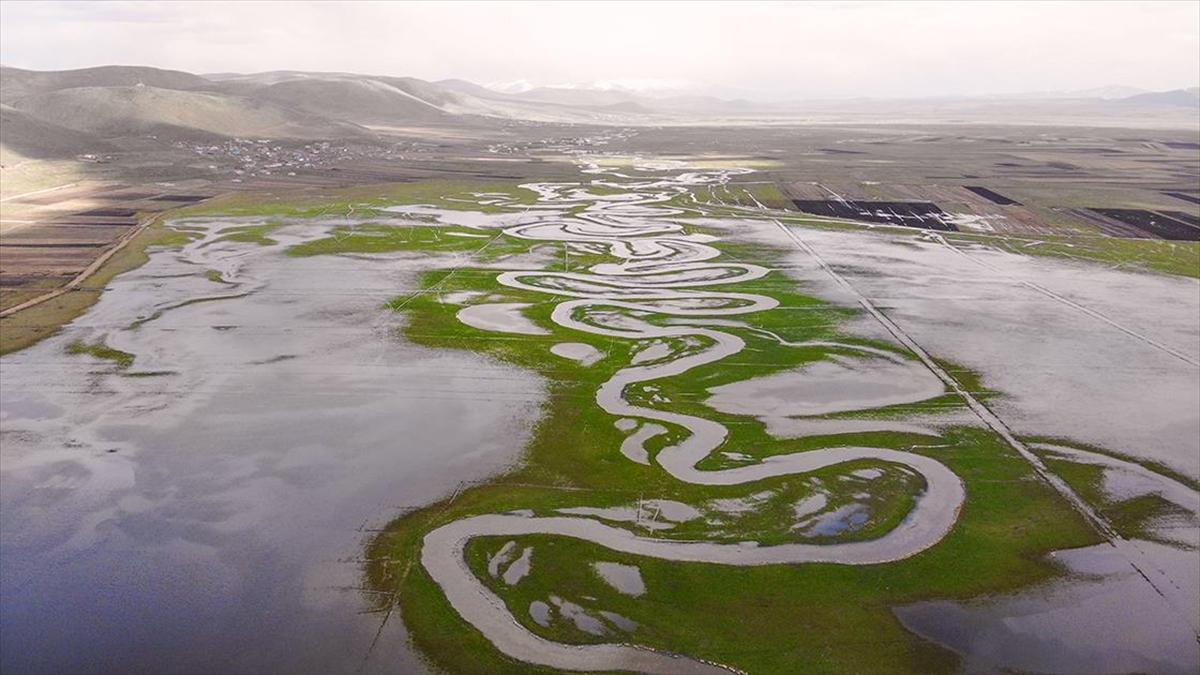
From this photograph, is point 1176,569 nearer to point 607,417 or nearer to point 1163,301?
point 607,417

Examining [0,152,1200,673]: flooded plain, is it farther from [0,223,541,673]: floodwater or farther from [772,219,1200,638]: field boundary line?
[772,219,1200,638]: field boundary line

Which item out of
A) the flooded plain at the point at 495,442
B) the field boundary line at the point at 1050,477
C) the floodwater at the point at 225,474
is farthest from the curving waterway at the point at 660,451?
the floodwater at the point at 225,474

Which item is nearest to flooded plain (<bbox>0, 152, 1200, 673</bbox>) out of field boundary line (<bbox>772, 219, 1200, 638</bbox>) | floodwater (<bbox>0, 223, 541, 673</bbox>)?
floodwater (<bbox>0, 223, 541, 673</bbox>)

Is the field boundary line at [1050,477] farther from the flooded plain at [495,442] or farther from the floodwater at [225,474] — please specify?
the floodwater at [225,474]

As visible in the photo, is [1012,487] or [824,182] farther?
[824,182]

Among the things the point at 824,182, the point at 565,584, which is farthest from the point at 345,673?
the point at 824,182

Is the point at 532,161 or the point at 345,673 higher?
the point at 532,161

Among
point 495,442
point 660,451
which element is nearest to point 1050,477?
point 660,451
